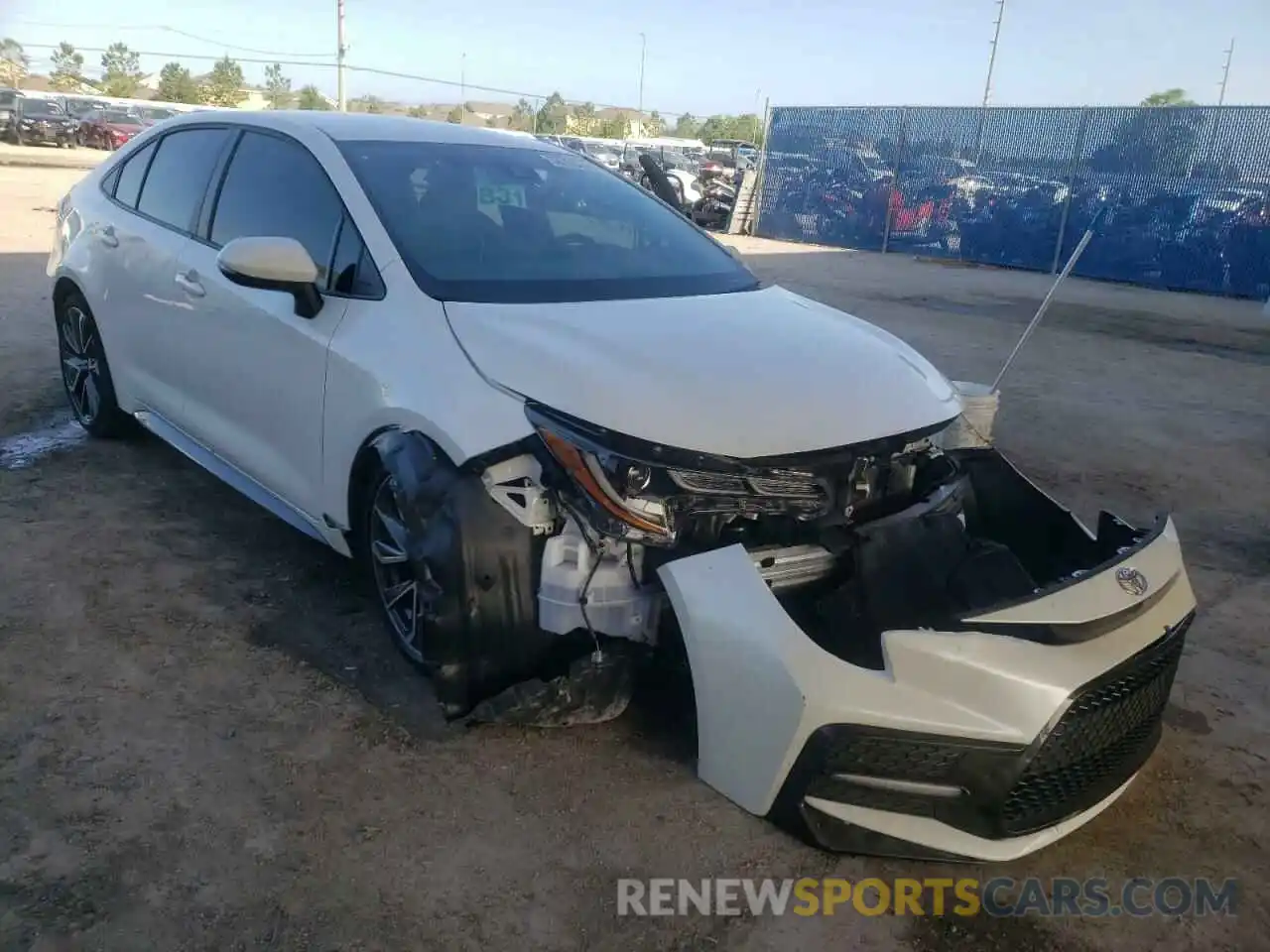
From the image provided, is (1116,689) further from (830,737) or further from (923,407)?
(923,407)

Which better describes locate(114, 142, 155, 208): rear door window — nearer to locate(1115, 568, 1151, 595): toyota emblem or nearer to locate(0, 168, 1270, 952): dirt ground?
locate(0, 168, 1270, 952): dirt ground

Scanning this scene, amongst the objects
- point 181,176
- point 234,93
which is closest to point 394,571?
point 181,176

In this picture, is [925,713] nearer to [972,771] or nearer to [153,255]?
[972,771]

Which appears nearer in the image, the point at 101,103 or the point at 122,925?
the point at 122,925

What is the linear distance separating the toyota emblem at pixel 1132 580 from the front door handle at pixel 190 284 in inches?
127

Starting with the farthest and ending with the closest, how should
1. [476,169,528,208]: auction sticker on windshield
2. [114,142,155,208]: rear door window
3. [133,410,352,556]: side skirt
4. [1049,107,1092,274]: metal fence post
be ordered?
1. [1049,107,1092,274]: metal fence post
2. [114,142,155,208]: rear door window
3. [476,169,528,208]: auction sticker on windshield
4. [133,410,352,556]: side skirt

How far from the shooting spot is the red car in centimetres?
3316

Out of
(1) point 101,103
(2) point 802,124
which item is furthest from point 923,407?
(1) point 101,103

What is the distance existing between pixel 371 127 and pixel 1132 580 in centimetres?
306

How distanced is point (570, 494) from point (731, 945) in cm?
112

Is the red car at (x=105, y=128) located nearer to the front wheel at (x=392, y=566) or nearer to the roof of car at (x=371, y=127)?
the roof of car at (x=371, y=127)

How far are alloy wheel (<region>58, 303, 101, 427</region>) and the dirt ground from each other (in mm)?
464

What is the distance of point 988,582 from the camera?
2.79 m

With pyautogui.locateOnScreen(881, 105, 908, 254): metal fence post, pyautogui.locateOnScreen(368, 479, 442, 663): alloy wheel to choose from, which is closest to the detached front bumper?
pyautogui.locateOnScreen(368, 479, 442, 663): alloy wheel
